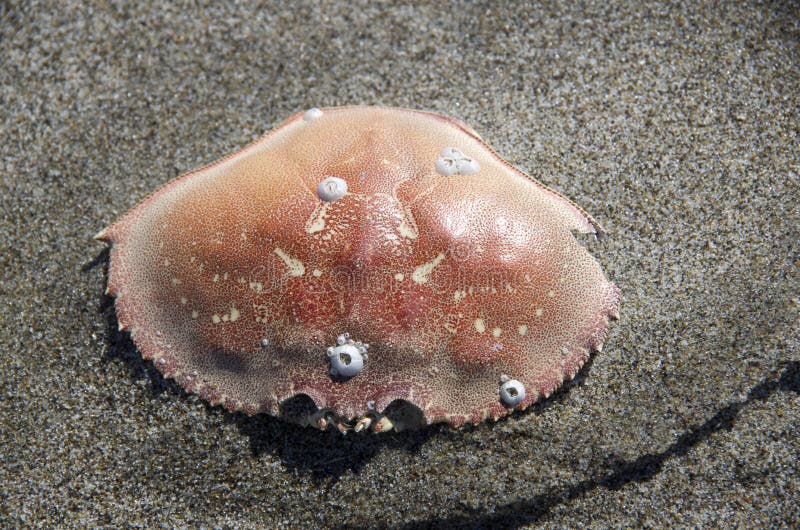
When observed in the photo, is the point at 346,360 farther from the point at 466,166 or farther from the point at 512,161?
the point at 512,161

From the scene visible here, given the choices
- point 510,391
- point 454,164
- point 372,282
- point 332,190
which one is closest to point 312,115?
point 332,190

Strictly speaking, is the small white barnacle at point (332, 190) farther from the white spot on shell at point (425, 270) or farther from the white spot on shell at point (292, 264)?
the white spot on shell at point (425, 270)

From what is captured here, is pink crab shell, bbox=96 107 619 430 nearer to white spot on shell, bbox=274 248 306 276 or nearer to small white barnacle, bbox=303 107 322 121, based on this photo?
white spot on shell, bbox=274 248 306 276

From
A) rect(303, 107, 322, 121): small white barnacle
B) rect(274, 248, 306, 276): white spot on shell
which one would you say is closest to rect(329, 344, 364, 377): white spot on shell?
rect(274, 248, 306, 276): white spot on shell

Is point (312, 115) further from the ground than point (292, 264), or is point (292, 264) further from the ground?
point (312, 115)

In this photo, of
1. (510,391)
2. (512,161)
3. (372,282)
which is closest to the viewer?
(372,282)

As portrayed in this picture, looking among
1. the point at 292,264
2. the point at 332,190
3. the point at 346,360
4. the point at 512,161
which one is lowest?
the point at 346,360

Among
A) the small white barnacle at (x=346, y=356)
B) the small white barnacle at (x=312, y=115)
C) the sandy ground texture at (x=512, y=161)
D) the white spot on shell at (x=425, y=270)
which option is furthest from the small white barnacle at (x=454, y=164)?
the small white barnacle at (x=346, y=356)
